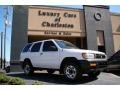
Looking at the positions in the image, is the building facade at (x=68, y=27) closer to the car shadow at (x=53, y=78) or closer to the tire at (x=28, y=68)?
the tire at (x=28, y=68)

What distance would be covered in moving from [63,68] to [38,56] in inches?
57.4

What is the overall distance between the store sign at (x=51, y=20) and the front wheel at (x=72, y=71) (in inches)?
86.1

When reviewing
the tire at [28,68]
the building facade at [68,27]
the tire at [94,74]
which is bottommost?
the tire at [94,74]

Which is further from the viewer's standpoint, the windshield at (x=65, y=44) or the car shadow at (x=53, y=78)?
the windshield at (x=65, y=44)

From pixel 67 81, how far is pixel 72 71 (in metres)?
0.42

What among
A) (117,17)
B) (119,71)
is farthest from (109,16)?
(119,71)

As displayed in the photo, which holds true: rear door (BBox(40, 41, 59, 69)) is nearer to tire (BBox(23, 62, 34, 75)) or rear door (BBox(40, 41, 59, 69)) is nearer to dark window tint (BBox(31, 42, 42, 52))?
dark window tint (BBox(31, 42, 42, 52))

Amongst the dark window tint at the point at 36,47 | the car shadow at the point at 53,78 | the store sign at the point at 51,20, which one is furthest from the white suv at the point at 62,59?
the store sign at the point at 51,20

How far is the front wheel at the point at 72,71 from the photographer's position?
357 inches

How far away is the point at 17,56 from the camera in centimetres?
1097

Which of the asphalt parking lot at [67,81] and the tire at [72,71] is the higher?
the tire at [72,71]

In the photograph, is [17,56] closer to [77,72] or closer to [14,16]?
[14,16]

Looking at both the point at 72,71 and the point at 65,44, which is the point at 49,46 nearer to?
A: the point at 65,44
